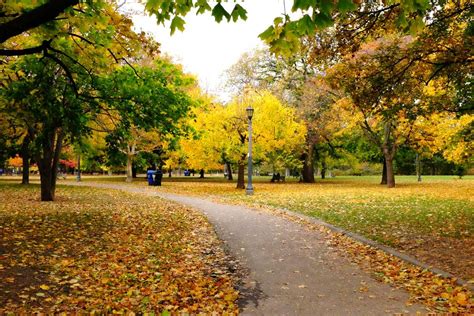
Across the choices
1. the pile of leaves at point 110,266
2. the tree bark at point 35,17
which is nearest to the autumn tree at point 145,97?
the pile of leaves at point 110,266

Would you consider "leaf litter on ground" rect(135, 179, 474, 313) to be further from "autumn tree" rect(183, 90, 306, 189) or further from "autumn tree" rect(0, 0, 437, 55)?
"autumn tree" rect(183, 90, 306, 189)

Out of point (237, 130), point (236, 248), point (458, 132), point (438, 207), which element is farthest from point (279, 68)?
point (236, 248)

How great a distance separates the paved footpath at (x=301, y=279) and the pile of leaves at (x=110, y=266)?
430 millimetres

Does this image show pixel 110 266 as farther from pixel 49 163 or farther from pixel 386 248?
pixel 49 163

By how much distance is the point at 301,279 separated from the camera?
6.29 metres

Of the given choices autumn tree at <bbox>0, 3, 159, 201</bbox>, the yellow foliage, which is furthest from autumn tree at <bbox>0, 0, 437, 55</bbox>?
the yellow foliage

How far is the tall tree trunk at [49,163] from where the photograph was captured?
16.2 meters

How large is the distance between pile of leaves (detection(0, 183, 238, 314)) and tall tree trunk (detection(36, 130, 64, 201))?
4.71 m

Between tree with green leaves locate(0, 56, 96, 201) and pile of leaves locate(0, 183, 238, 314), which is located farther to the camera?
tree with green leaves locate(0, 56, 96, 201)

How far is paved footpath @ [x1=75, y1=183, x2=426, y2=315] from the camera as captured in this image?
505 centimetres

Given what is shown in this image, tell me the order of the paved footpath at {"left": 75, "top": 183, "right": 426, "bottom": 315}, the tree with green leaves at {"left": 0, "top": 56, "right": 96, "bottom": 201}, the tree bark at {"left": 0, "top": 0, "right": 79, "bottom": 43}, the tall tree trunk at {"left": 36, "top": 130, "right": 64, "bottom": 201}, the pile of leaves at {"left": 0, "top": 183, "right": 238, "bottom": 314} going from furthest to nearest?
1. the tall tree trunk at {"left": 36, "top": 130, "right": 64, "bottom": 201}
2. the tree with green leaves at {"left": 0, "top": 56, "right": 96, "bottom": 201}
3. the tree bark at {"left": 0, "top": 0, "right": 79, "bottom": 43}
4. the pile of leaves at {"left": 0, "top": 183, "right": 238, "bottom": 314}
5. the paved footpath at {"left": 75, "top": 183, "right": 426, "bottom": 315}

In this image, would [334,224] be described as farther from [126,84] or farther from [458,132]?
[458,132]

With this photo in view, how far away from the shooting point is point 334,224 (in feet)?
37.0

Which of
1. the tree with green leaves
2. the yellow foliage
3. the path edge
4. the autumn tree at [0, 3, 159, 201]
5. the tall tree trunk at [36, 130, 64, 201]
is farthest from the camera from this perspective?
the yellow foliage
